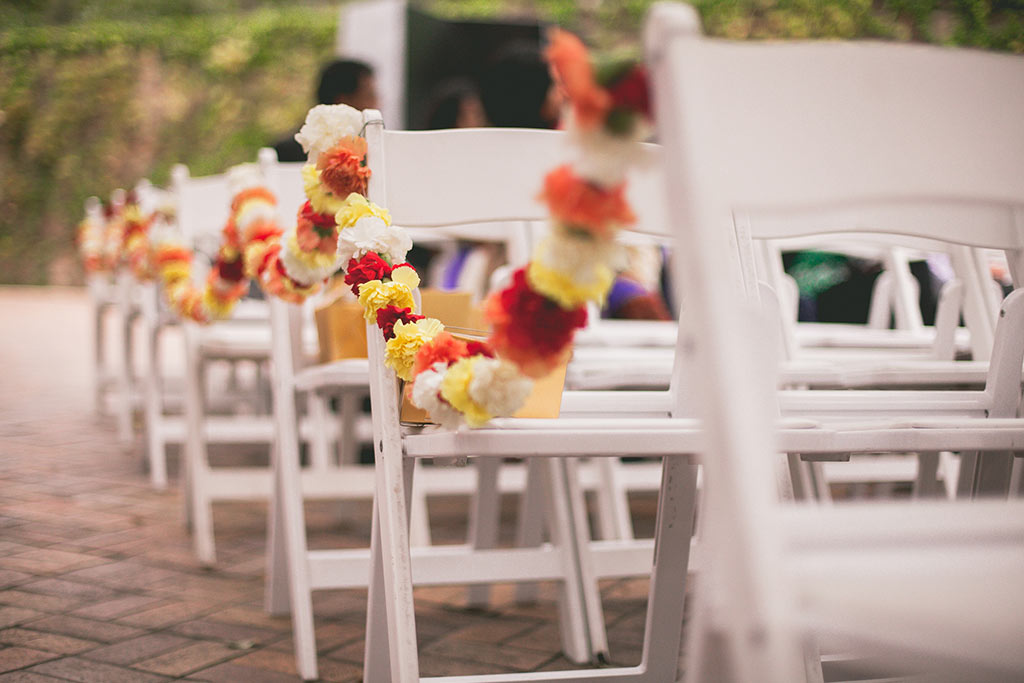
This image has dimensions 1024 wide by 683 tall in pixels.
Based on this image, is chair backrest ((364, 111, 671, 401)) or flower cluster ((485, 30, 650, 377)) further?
chair backrest ((364, 111, 671, 401))

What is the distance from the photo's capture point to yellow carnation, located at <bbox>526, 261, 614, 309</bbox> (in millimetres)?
1030

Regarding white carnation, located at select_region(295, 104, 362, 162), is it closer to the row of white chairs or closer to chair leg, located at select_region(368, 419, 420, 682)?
the row of white chairs

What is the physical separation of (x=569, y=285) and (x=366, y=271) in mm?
589

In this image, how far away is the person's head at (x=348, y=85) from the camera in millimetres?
4266

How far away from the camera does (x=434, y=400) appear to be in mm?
1337

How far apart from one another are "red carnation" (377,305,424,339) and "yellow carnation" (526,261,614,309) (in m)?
0.47

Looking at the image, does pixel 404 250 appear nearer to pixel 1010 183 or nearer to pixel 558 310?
pixel 558 310

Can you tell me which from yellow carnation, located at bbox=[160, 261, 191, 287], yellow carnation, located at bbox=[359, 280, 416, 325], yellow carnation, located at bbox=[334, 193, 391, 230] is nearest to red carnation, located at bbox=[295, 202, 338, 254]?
yellow carnation, located at bbox=[334, 193, 391, 230]

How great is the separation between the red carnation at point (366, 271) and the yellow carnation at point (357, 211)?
65 mm

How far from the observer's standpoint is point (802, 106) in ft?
3.09

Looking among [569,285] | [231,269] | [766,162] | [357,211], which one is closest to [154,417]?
[231,269]

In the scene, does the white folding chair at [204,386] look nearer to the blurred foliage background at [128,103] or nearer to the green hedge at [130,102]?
the blurred foliage background at [128,103]

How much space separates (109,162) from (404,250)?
39.1 ft

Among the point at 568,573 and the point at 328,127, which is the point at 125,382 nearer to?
the point at 568,573
